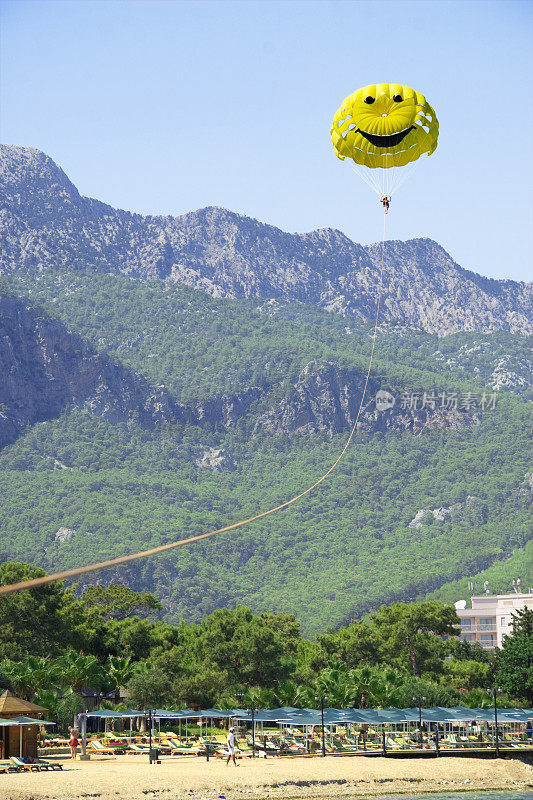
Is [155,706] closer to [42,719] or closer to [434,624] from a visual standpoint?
[42,719]

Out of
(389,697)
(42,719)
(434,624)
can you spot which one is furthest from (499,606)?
(42,719)

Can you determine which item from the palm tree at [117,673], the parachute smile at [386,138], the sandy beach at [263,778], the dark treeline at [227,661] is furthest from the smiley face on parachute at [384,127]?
the palm tree at [117,673]

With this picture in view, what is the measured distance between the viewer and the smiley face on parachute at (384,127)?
47344 millimetres

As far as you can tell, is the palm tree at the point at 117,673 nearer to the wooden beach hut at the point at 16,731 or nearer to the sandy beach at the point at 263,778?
the sandy beach at the point at 263,778

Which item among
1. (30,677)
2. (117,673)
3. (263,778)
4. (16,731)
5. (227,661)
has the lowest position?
(263,778)

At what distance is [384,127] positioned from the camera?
4762 cm

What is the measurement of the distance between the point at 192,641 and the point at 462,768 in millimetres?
42332

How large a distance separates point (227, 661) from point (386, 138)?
57602mm

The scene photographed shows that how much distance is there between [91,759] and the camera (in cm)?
5894

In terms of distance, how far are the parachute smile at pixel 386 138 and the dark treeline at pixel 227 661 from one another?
37.6m

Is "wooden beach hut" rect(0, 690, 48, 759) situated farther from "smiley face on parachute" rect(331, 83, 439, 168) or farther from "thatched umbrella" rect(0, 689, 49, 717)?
"smiley face on parachute" rect(331, 83, 439, 168)

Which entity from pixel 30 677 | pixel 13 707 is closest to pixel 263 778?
pixel 13 707

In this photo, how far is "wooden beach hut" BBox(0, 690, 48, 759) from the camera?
51.2 m

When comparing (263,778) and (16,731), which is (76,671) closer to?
(16,731)
